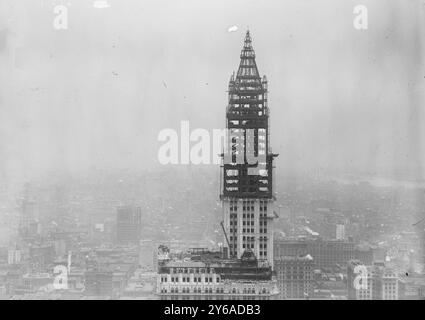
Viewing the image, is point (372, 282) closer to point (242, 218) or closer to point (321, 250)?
point (321, 250)

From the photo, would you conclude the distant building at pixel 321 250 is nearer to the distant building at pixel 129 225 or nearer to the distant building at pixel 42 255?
the distant building at pixel 129 225

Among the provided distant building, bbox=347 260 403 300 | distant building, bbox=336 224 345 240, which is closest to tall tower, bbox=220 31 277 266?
distant building, bbox=336 224 345 240

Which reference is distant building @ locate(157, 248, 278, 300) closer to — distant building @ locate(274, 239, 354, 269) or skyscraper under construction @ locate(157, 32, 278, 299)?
skyscraper under construction @ locate(157, 32, 278, 299)

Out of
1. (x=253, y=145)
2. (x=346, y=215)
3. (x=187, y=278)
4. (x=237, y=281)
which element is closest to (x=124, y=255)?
(x=187, y=278)

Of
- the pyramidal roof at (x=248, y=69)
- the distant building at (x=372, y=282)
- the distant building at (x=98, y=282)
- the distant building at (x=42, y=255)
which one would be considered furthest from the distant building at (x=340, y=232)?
the distant building at (x=42, y=255)

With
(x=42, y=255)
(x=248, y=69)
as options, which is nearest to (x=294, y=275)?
(x=248, y=69)
